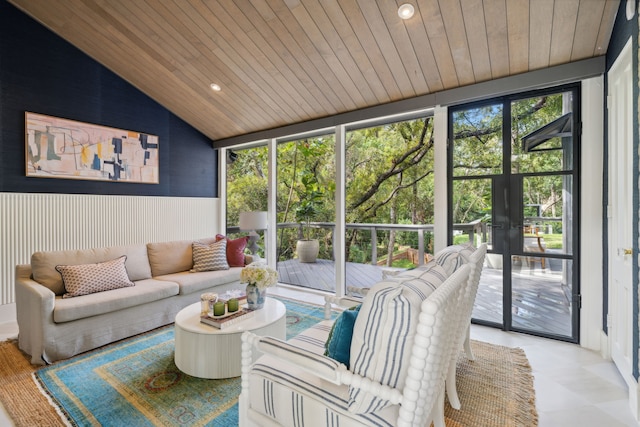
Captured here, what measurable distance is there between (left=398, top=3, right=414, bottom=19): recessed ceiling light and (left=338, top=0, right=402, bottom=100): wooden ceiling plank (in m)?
0.31

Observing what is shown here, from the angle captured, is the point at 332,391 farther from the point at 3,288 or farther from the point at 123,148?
the point at 123,148

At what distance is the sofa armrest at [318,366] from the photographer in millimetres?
1087

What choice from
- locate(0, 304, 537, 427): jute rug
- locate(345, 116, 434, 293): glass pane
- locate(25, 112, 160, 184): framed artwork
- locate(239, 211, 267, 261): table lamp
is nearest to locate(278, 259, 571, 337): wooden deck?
locate(0, 304, 537, 427): jute rug

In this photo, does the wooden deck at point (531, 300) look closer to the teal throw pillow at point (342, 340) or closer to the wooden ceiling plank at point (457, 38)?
the wooden ceiling plank at point (457, 38)

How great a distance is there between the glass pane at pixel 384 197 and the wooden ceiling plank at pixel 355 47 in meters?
0.69

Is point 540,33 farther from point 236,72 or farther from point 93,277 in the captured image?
point 93,277

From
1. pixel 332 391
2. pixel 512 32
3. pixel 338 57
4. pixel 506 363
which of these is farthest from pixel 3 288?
pixel 512 32

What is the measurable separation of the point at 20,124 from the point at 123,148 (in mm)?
1074

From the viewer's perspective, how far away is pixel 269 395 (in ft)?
4.75

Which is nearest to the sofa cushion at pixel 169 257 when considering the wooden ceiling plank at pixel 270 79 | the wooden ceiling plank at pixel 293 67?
the wooden ceiling plank at pixel 270 79

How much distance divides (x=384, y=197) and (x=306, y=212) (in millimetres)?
1197

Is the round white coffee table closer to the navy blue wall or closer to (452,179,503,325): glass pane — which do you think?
(452,179,503,325): glass pane

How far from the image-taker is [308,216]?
4.85m

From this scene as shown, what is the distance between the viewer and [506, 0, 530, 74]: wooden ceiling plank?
2.35m
